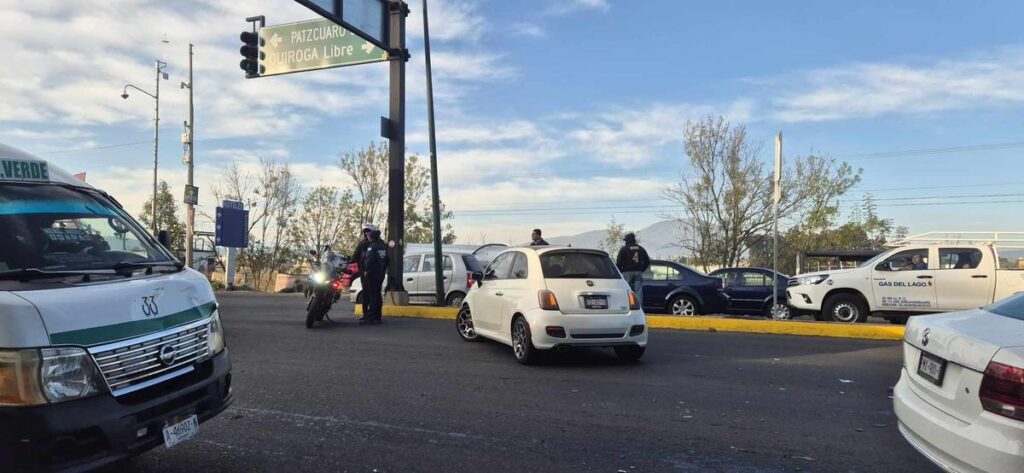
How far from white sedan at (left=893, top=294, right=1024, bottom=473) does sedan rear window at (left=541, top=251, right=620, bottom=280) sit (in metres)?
4.29

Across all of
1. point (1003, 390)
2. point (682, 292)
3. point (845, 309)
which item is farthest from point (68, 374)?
point (845, 309)

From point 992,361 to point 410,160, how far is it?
110 ft

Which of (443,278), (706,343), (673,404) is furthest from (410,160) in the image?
(673,404)

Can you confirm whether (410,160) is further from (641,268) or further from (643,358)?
(643,358)

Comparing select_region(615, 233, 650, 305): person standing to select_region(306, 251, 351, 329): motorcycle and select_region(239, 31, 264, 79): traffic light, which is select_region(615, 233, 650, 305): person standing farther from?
select_region(239, 31, 264, 79): traffic light

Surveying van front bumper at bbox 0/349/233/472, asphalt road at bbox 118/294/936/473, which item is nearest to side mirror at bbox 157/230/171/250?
asphalt road at bbox 118/294/936/473

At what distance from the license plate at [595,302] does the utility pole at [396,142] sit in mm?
6845

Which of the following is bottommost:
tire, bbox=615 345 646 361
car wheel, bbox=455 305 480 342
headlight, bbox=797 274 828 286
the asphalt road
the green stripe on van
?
the asphalt road

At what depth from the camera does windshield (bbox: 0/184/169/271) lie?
11.7ft

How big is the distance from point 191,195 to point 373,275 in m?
18.0

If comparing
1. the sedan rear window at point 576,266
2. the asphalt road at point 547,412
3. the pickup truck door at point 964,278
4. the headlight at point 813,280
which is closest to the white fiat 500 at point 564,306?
the sedan rear window at point 576,266

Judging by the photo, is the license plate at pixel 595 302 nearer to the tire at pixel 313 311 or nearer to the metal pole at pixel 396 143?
the tire at pixel 313 311

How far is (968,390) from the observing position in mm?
3287

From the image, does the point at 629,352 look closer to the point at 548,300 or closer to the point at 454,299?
the point at 548,300
